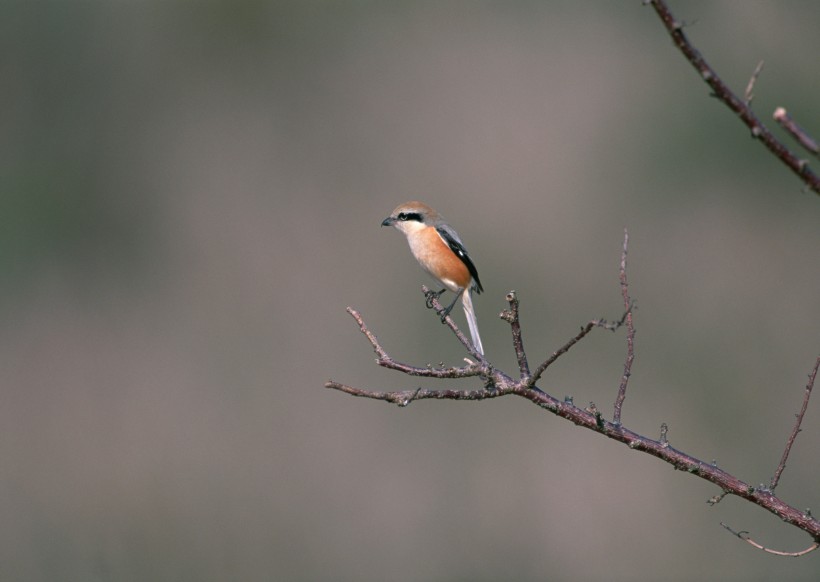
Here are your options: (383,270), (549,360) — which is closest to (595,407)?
(549,360)

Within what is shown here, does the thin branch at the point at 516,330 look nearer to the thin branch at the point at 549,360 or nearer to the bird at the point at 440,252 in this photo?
the thin branch at the point at 549,360

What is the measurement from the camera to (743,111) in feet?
3.73

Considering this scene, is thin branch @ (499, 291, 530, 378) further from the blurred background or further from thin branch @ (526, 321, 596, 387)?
the blurred background

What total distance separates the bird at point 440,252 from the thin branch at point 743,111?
6.77 ft

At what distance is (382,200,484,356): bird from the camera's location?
3.31 m

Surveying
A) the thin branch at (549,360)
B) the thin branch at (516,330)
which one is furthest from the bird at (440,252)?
the thin branch at (549,360)

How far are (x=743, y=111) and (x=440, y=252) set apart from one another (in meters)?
2.20

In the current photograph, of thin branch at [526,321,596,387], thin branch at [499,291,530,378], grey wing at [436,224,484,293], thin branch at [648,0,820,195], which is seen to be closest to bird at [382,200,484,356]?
grey wing at [436,224,484,293]

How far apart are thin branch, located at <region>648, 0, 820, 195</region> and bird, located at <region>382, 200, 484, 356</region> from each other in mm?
2063

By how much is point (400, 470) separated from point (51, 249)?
4.68 meters

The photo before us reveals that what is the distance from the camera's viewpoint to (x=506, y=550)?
21.8 ft

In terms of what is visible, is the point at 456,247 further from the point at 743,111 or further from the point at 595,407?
the point at 743,111

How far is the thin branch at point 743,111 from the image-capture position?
1.12 meters

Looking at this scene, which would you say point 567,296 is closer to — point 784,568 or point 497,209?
point 497,209
